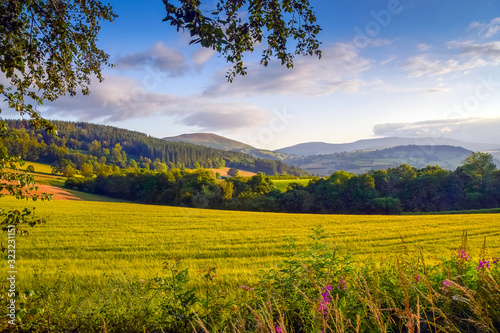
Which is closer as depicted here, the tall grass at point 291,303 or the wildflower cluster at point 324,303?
the wildflower cluster at point 324,303

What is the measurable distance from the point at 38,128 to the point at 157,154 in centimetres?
17204

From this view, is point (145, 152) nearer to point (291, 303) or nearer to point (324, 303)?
point (291, 303)


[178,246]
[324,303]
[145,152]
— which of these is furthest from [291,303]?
[145,152]

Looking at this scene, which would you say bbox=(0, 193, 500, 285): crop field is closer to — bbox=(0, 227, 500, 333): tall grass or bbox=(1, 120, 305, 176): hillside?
bbox=(0, 227, 500, 333): tall grass

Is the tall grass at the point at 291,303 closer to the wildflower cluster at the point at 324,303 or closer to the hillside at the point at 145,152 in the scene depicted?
the wildflower cluster at the point at 324,303

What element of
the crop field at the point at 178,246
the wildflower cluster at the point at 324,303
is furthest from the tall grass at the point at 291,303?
the crop field at the point at 178,246

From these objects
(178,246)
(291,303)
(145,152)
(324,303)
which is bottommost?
(178,246)

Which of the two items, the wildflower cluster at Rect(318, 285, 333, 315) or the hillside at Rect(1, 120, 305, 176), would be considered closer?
the wildflower cluster at Rect(318, 285, 333, 315)

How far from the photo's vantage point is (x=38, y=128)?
2.98 m

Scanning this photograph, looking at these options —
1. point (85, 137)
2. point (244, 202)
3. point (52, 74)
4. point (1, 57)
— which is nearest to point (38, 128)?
point (1, 57)

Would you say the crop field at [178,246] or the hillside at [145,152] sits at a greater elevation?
the hillside at [145,152]

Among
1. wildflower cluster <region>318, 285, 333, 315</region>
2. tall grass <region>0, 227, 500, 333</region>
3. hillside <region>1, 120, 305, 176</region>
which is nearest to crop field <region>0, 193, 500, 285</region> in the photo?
tall grass <region>0, 227, 500, 333</region>

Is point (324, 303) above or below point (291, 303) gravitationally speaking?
above

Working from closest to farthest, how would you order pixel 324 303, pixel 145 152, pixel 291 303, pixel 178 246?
pixel 324 303 < pixel 291 303 < pixel 178 246 < pixel 145 152
